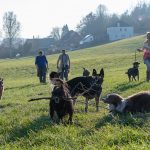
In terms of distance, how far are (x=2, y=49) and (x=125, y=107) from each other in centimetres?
9482

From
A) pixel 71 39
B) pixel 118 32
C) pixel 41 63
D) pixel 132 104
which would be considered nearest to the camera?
pixel 132 104

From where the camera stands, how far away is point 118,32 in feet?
409

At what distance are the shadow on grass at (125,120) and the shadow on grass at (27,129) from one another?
1157 mm

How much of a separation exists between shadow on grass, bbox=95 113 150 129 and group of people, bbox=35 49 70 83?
12268mm

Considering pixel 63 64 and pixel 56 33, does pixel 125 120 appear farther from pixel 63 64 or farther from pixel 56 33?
pixel 56 33

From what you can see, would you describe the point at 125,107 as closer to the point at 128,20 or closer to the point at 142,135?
the point at 142,135

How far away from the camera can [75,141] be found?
277 inches

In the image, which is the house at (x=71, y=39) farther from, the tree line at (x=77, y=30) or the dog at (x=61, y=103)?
the dog at (x=61, y=103)

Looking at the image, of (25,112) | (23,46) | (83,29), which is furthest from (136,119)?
(83,29)

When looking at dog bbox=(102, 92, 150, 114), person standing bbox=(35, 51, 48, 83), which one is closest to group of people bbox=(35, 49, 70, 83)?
person standing bbox=(35, 51, 48, 83)

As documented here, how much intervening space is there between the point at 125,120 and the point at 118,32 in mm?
117839

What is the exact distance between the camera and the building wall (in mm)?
117062

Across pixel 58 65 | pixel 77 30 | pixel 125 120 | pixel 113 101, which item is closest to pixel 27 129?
pixel 125 120

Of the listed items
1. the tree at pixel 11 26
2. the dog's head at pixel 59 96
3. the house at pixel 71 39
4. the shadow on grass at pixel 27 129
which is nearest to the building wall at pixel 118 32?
the house at pixel 71 39
